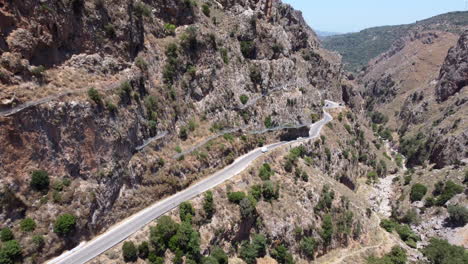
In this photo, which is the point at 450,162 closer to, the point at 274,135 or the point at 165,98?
the point at 274,135

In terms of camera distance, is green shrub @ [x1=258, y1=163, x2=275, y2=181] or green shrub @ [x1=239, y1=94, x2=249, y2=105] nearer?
green shrub @ [x1=258, y1=163, x2=275, y2=181]

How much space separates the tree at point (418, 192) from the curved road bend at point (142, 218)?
180ft

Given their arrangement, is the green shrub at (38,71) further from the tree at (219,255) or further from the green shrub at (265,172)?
the green shrub at (265,172)

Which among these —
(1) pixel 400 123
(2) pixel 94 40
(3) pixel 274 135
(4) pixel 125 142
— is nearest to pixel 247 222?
(4) pixel 125 142

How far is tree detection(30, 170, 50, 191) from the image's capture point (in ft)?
125

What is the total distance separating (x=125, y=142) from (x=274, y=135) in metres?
42.1

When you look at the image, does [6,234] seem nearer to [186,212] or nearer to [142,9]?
[186,212]

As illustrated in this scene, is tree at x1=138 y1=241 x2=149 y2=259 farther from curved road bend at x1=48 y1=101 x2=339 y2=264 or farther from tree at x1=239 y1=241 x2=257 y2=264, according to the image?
tree at x1=239 y1=241 x2=257 y2=264

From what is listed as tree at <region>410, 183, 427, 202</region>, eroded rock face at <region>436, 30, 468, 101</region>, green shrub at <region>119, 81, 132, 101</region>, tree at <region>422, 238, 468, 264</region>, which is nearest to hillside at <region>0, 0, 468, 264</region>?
green shrub at <region>119, 81, 132, 101</region>

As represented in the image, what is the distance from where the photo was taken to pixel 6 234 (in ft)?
114

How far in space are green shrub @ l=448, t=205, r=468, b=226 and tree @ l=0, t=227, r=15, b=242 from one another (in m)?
92.4

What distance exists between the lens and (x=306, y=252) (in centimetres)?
5969

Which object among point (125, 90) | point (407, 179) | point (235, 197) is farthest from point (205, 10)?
point (407, 179)

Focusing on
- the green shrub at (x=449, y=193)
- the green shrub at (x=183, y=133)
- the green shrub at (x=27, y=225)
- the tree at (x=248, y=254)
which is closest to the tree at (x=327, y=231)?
the tree at (x=248, y=254)
